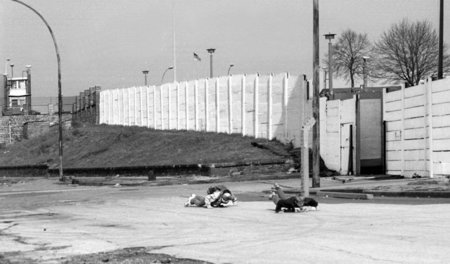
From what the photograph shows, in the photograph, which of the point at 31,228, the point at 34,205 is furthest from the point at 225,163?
the point at 31,228

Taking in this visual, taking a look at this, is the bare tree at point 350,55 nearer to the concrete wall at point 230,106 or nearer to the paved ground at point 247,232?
the concrete wall at point 230,106

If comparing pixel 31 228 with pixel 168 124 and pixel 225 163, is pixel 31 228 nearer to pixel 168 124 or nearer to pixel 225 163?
pixel 225 163

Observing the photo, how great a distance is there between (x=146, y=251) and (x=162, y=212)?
313 inches

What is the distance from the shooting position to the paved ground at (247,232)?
34.0ft

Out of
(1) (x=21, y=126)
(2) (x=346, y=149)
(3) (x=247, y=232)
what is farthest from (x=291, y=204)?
(1) (x=21, y=126)

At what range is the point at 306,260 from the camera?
31.8 feet

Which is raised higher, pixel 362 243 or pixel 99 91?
pixel 99 91

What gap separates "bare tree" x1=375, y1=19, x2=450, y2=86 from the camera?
210 ft

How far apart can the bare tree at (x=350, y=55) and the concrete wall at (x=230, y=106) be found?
22312 millimetres

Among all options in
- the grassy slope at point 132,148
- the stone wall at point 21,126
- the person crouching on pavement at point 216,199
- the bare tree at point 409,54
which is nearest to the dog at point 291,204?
the person crouching on pavement at point 216,199

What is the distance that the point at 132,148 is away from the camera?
55531mm

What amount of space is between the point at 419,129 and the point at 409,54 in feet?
122

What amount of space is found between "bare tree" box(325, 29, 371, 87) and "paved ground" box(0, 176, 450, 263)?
54.9 meters

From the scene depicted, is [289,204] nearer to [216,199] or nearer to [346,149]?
[216,199]
